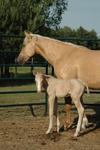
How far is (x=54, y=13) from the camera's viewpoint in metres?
39.9

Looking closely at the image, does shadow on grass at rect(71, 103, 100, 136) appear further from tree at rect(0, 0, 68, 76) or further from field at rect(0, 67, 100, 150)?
tree at rect(0, 0, 68, 76)

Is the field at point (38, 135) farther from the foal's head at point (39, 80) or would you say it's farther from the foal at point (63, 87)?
the foal's head at point (39, 80)

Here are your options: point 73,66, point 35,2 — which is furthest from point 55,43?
point 35,2

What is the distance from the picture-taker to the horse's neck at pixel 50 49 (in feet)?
28.2

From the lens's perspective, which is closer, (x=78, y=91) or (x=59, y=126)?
(x=78, y=91)

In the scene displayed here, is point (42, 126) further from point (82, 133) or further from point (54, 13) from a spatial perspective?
point (54, 13)

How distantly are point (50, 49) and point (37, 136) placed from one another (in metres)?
1.79

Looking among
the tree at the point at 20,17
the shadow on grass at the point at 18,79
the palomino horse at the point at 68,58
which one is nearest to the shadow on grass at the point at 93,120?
the palomino horse at the point at 68,58

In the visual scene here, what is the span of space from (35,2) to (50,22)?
112 inches

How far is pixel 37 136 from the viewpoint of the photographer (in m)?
7.85

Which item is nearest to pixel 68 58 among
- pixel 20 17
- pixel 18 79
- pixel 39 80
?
pixel 39 80

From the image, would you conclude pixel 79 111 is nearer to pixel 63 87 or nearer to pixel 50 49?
pixel 63 87

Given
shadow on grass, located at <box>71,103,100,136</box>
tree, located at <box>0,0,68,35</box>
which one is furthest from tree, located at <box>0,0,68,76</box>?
shadow on grass, located at <box>71,103,100,136</box>

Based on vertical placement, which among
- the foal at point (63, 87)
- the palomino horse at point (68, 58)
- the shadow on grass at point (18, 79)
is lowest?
the shadow on grass at point (18, 79)
